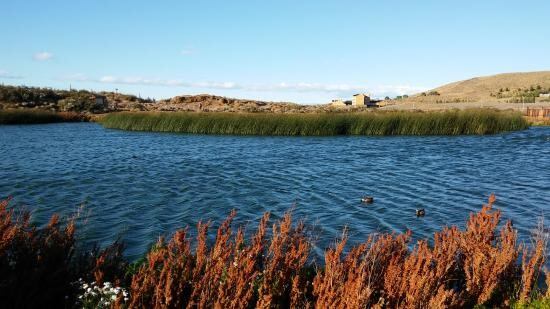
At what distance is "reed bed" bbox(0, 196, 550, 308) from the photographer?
5.16 metres

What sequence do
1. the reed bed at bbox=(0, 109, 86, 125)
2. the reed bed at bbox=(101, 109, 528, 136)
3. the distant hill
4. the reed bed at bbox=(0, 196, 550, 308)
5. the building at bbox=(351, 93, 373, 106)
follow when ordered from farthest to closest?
the distant hill
the building at bbox=(351, 93, 373, 106)
the reed bed at bbox=(0, 109, 86, 125)
the reed bed at bbox=(101, 109, 528, 136)
the reed bed at bbox=(0, 196, 550, 308)

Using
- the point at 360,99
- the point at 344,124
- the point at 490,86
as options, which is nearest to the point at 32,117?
the point at 344,124

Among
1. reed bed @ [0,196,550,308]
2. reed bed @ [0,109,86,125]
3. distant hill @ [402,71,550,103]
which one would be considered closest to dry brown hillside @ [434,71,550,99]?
distant hill @ [402,71,550,103]

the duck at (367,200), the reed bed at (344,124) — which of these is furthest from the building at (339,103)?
the duck at (367,200)

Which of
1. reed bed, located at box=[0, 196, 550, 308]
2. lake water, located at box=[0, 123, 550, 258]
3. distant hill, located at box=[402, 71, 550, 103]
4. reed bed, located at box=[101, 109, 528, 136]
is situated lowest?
lake water, located at box=[0, 123, 550, 258]

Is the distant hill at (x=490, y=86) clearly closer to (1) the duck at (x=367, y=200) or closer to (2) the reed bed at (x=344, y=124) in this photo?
(2) the reed bed at (x=344, y=124)

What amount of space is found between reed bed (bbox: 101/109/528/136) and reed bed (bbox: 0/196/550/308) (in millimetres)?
32073

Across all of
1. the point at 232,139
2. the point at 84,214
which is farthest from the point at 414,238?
the point at 232,139

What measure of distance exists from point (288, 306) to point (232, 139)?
99.8 ft

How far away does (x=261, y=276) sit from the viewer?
677 centimetres

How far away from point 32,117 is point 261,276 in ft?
177

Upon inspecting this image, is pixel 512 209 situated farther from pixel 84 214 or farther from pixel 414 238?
pixel 84 214

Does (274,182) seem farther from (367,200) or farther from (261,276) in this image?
(261,276)

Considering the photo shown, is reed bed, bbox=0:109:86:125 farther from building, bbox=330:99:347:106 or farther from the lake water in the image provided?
building, bbox=330:99:347:106
